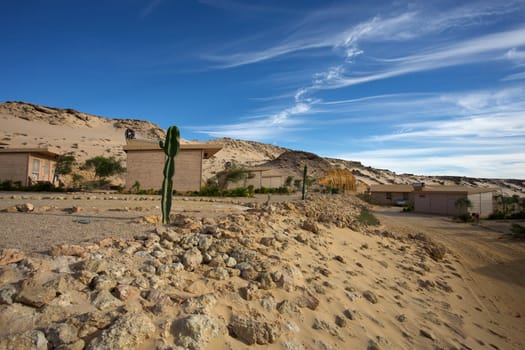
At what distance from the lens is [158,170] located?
2106cm

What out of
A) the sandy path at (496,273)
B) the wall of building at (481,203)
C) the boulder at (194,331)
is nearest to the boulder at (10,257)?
the boulder at (194,331)

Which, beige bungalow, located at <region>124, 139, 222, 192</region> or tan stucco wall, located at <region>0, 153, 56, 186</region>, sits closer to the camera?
beige bungalow, located at <region>124, 139, 222, 192</region>

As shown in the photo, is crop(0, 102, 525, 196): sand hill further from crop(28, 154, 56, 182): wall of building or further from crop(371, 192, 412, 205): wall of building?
crop(28, 154, 56, 182): wall of building

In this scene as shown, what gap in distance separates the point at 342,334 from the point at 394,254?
5.50 metres

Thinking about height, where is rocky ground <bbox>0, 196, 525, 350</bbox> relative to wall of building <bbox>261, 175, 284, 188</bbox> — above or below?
Answer: below

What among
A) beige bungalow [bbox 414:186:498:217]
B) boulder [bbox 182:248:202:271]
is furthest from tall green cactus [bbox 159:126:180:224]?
beige bungalow [bbox 414:186:498:217]

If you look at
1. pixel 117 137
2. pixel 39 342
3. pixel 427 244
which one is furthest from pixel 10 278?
pixel 117 137

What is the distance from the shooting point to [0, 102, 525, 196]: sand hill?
45062 millimetres

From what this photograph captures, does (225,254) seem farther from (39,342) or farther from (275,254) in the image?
(39,342)

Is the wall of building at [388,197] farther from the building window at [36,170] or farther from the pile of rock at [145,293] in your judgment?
the pile of rock at [145,293]

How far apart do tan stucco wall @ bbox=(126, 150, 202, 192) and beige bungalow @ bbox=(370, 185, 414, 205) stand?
85.7 feet

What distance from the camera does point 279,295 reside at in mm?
3543

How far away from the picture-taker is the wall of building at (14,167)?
70.7 ft

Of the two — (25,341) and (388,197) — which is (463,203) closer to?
(388,197)
